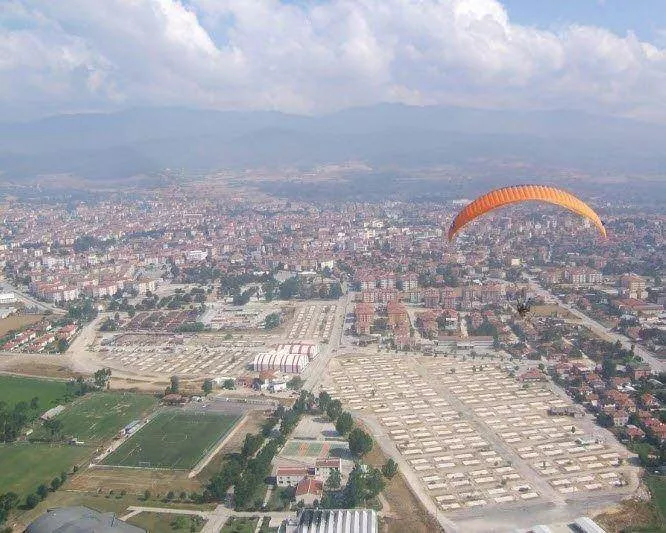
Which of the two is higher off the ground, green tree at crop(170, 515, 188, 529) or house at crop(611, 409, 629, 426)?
house at crop(611, 409, 629, 426)

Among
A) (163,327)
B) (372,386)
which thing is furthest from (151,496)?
(163,327)

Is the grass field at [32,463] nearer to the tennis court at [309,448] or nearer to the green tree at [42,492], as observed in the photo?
the green tree at [42,492]

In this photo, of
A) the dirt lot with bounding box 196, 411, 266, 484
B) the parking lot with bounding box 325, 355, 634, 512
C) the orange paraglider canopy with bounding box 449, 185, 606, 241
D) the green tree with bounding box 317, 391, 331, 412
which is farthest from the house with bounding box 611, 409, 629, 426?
the orange paraglider canopy with bounding box 449, 185, 606, 241

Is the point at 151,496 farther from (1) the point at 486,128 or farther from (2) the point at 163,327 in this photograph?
(1) the point at 486,128

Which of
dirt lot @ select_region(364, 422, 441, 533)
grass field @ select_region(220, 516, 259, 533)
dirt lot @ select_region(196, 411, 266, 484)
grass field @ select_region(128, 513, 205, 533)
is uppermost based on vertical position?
dirt lot @ select_region(364, 422, 441, 533)

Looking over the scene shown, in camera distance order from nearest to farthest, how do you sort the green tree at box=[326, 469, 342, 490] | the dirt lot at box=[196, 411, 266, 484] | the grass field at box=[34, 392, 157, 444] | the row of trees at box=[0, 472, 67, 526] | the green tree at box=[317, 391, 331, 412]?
the row of trees at box=[0, 472, 67, 526] < the green tree at box=[326, 469, 342, 490] < the dirt lot at box=[196, 411, 266, 484] < the grass field at box=[34, 392, 157, 444] < the green tree at box=[317, 391, 331, 412]

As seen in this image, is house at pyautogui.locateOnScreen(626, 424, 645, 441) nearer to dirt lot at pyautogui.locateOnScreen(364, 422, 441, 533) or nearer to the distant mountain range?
dirt lot at pyautogui.locateOnScreen(364, 422, 441, 533)

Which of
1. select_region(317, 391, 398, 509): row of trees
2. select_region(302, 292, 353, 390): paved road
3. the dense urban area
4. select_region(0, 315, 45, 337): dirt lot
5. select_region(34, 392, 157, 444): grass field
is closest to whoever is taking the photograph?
select_region(317, 391, 398, 509): row of trees
